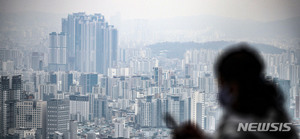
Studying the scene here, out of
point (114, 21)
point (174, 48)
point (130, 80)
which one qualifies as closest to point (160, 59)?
point (174, 48)

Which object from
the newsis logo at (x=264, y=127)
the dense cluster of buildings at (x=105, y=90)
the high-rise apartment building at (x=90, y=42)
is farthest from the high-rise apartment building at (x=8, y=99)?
Result: the newsis logo at (x=264, y=127)

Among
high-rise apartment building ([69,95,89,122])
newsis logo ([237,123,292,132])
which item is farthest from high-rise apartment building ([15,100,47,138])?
newsis logo ([237,123,292,132])

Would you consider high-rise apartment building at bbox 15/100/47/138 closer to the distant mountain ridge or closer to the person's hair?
the distant mountain ridge

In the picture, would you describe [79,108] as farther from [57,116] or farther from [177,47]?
[177,47]

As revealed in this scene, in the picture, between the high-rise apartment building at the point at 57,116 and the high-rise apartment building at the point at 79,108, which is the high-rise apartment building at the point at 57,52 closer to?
the high-rise apartment building at the point at 79,108

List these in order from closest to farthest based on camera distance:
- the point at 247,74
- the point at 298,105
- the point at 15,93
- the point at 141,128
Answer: the point at 247,74
the point at 298,105
the point at 141,128
the point at 15,93

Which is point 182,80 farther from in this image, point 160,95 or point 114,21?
point 114,21

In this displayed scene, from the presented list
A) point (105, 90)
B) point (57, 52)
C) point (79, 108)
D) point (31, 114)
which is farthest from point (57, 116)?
point (57, 52)
